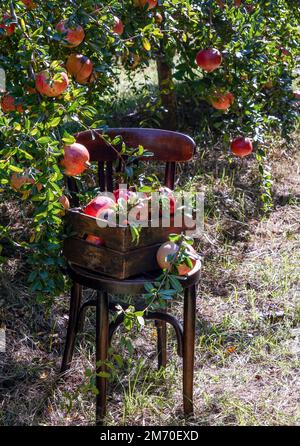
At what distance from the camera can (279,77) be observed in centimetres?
442

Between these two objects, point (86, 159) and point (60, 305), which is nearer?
point (86, 159)

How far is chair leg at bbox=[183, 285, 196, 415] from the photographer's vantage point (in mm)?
2299

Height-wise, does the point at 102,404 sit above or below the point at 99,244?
below

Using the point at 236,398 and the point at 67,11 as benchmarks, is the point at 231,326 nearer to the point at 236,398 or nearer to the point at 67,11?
the point at 236,398

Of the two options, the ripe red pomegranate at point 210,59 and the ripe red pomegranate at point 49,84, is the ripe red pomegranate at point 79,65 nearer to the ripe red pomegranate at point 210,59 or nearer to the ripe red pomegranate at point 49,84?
the ripe red pomegranate at point 49,84

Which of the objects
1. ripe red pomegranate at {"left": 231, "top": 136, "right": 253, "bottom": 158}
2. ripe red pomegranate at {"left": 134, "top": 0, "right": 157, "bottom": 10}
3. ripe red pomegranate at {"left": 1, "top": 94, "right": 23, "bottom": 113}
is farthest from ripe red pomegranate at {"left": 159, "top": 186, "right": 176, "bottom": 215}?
ripe red pomegranate at {"left": 231, "top": 136, "right": 253, "bottom": 158}

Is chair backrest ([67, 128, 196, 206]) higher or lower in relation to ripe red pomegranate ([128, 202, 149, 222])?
higher

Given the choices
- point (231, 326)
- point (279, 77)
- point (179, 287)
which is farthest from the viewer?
point (279, 77)

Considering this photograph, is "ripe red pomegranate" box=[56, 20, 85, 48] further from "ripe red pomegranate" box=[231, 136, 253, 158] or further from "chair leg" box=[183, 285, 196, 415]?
"ripe red pomegranate" box=[231, 136, 253, 158]

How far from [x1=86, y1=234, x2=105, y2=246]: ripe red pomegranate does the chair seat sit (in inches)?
3.9

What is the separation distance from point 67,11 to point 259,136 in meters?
1.24

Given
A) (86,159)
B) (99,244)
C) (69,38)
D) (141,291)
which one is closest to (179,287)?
(141,291)

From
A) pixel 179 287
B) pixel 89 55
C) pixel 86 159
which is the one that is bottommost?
pixel 179 287

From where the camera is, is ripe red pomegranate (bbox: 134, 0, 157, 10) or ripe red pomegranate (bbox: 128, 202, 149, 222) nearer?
ripe red pomegranate (bbox: 128, 202, 149, 222)
